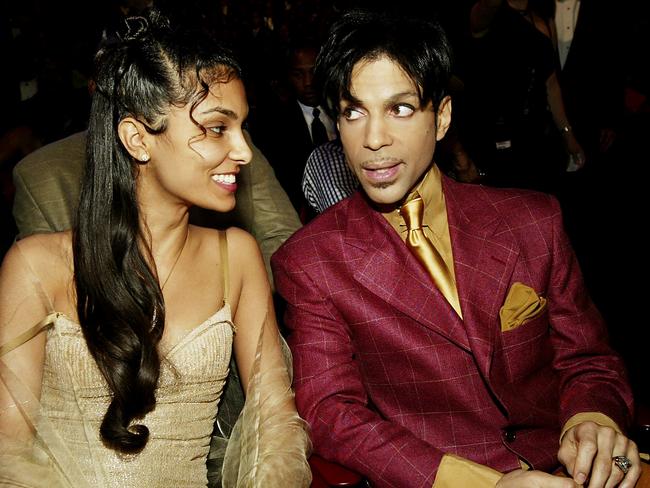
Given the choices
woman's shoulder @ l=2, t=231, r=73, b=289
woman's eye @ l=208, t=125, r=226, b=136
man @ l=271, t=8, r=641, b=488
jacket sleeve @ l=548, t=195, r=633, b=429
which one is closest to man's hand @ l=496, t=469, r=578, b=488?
man @ l=271, t=8, r=641, b=488

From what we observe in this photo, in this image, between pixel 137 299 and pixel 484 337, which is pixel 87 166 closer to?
pixel 137 299

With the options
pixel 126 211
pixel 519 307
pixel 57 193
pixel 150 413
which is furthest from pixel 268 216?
pixel 519 307

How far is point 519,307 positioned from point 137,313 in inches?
38.2

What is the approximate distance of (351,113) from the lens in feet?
5.74

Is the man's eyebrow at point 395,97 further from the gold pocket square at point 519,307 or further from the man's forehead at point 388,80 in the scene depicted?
the gold pocket square at point 519,307

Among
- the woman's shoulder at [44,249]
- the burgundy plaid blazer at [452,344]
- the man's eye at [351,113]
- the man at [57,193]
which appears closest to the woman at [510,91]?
the man at [57,193]

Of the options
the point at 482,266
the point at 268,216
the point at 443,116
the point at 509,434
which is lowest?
the point at 509,434

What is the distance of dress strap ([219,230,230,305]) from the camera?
1.91m

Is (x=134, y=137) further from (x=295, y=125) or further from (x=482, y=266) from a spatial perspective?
(x=295, y=125)

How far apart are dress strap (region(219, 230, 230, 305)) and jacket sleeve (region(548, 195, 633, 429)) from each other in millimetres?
881

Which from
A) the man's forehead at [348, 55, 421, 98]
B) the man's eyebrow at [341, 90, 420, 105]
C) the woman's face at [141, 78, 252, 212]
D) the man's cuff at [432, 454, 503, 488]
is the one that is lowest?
the man's cuff at [432, 454, 503, 488]

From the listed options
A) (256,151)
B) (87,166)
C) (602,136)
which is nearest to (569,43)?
(602,136)

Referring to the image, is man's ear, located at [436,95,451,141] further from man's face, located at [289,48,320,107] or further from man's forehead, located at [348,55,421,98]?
man's face, located at [289,48,320,107]

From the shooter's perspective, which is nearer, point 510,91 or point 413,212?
point 413,212
